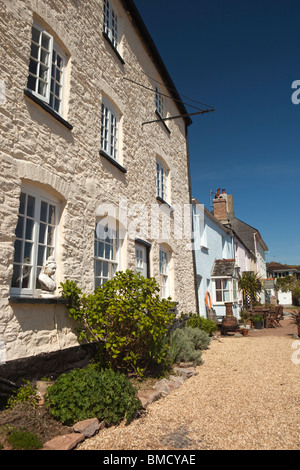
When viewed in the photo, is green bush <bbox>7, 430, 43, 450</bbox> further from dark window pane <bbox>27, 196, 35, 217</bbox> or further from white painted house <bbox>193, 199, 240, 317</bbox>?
white painted house <bbox>193, 199, 240, 317</bbox>

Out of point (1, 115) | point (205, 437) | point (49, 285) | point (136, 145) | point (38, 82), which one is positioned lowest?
point (205, 437)

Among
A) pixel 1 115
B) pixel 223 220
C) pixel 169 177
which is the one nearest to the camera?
pixel 1 115

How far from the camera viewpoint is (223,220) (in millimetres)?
20906

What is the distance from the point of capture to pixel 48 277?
192 inches

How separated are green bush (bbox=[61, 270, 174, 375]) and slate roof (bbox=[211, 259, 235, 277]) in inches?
419

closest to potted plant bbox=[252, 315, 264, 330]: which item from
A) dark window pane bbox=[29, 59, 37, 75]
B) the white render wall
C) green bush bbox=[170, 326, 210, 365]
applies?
the white render wall

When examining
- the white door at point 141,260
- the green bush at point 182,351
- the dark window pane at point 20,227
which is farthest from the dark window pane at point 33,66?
the green bush at point 182,351

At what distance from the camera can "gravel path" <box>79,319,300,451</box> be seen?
3.41 metres

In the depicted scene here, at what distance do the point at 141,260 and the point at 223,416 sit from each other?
16.2 ft

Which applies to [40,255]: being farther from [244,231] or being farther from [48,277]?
[244,231]
